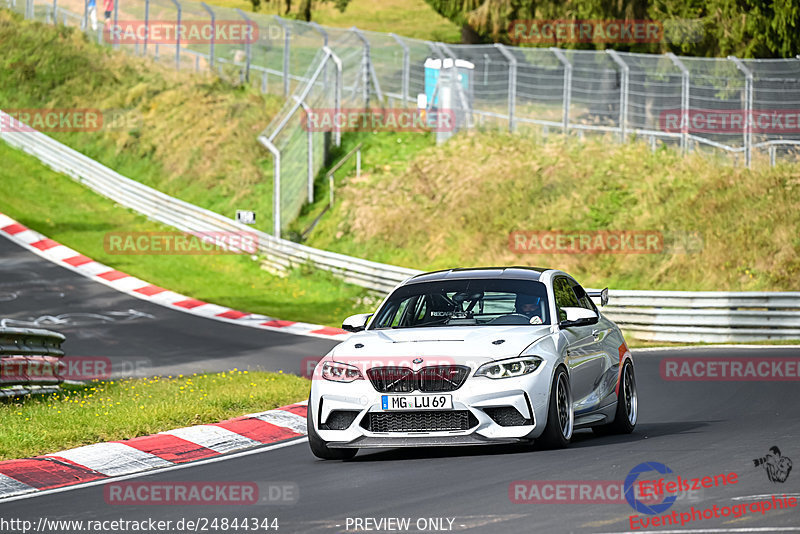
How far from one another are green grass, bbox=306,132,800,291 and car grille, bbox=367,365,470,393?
1825 cm

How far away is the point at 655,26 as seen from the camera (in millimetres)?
38500

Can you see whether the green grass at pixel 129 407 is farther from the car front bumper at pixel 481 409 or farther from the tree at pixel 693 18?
the tree at pixel 693 18

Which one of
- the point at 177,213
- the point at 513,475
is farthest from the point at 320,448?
the point at 177,213

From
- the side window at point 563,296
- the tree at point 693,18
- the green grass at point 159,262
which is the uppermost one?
the tree at point 693,18

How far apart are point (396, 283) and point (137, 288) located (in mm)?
6160

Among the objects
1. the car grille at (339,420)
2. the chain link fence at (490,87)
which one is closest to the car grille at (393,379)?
the car grille at (339,420)

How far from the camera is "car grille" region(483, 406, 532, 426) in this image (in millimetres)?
9570

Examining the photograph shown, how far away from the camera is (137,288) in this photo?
30.4 meters

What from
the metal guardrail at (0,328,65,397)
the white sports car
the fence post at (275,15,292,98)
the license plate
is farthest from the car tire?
the fence post at (275,15,292,98)

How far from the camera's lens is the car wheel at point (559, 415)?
31.9 ft

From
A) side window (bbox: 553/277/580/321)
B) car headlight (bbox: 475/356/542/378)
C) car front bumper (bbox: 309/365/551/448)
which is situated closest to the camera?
car front bumper (bbox: 309/365/551/448)

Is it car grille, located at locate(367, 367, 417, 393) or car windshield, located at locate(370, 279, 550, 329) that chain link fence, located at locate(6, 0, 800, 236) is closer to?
car windshield, located at locate(370, 279, 550, 329)

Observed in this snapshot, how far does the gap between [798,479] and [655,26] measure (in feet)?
105

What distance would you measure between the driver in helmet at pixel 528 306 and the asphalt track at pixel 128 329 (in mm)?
8769
